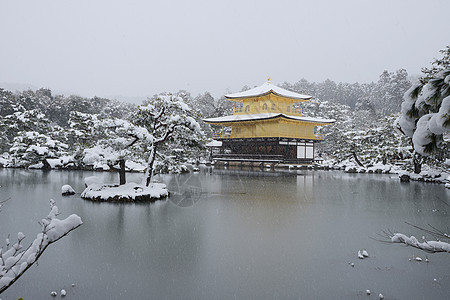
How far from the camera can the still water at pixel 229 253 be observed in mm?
4594

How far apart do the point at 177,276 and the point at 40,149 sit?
996 inches

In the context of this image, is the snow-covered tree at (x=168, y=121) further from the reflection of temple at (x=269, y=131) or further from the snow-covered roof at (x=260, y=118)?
the snow-covered roof at (x=260, y=118)

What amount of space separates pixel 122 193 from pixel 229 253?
6.96m

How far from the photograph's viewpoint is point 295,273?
5.16 metres

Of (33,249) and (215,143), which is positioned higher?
(215,143)

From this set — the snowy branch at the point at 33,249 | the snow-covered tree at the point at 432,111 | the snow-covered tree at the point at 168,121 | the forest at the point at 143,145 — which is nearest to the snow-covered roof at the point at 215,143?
the forest at the point at 143,145

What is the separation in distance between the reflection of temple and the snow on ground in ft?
67.3

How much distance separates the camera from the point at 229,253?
6125 mm

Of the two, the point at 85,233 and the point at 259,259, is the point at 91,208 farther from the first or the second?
the point at 259,259

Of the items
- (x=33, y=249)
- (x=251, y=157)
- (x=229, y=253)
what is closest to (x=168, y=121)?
(x=229, y=253)

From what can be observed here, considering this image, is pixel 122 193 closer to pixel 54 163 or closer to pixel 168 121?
pixel 168 121

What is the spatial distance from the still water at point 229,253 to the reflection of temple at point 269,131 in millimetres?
21993

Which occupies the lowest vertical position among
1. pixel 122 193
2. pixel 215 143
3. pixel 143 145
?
pixel 122 193

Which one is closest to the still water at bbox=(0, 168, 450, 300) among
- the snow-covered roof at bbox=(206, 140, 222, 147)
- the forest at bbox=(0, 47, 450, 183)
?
the forest at bbox=(0, 47, 450, 183)
